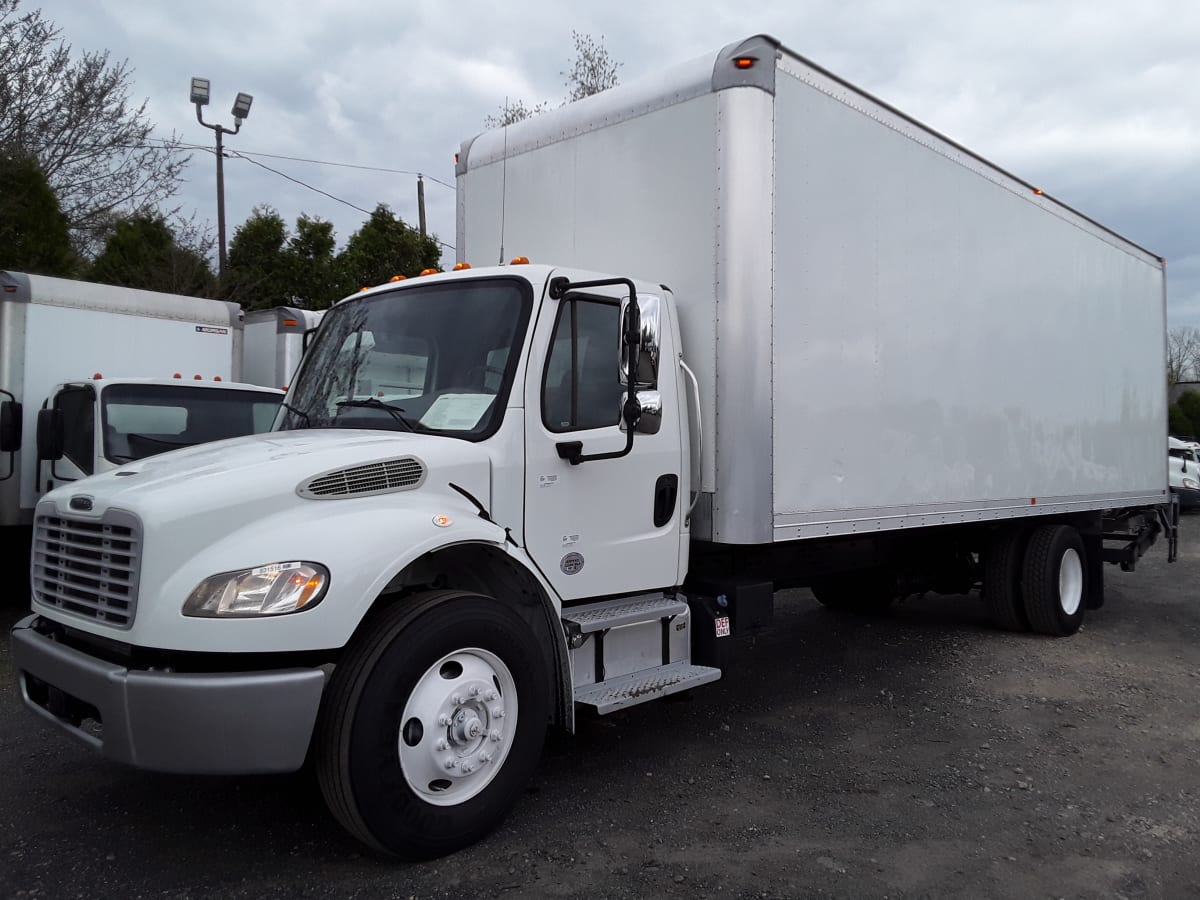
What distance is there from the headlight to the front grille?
0.26 m

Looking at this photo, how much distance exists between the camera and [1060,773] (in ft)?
16.0

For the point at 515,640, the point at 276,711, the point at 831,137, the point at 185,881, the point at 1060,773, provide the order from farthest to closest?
1. the point at 831,137
2. the point at 1060,773
3. the point at 515,640
4. the point at 185,881
5. the point at 276,711

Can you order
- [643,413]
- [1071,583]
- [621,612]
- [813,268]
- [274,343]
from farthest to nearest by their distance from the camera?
[274,343]
[1071,583]
[813,268]
[621,612]
[643,413]

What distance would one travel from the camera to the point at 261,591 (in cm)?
327

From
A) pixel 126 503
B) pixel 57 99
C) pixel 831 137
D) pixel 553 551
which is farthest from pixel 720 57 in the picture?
pixel 57 99

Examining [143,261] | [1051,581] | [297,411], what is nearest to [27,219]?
[143,261]

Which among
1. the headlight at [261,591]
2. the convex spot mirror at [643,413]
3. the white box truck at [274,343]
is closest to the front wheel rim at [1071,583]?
the convex spot mirror at [643,413]

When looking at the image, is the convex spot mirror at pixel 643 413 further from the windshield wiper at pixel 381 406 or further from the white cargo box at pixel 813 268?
the windshield wiper at pixel 381 406

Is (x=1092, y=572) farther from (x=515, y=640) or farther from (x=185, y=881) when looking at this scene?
(x=185, y=881)

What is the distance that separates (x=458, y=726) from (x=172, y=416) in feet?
18.3

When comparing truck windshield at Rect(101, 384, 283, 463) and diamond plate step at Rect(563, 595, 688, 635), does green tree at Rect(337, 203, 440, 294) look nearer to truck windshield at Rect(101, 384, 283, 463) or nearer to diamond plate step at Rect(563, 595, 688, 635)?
truck windshield at Rect(101, 384, 283, 463)

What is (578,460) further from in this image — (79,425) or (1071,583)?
(1071,583)

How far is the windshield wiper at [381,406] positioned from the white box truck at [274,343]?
20.8 feet

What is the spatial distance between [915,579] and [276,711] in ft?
19.1
